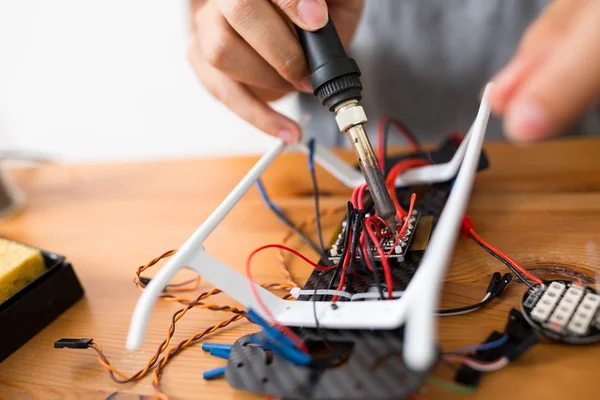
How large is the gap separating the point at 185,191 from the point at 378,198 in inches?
16.7

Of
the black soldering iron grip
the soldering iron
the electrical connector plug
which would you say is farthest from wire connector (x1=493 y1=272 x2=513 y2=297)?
the black soldering iron grip

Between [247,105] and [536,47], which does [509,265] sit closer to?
[536,47]

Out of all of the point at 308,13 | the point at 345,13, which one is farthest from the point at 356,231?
the point at 345,13

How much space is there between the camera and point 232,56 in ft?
1.91

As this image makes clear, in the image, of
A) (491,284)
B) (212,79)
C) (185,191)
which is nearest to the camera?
(491,284)

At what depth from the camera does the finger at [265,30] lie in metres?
0.52

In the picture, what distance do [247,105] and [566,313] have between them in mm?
437

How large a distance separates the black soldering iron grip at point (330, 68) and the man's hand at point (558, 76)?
0.48 ft

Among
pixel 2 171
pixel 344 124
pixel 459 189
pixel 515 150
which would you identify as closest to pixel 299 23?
pixel 344 124

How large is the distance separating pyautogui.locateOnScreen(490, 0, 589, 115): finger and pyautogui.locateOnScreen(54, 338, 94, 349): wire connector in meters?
0.44

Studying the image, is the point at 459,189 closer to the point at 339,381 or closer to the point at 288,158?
the point at 339,381

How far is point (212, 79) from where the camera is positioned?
0.67m

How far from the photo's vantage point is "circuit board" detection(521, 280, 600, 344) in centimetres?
37

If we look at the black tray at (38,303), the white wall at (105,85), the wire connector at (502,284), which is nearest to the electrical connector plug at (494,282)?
the wire connector at (502,284)
